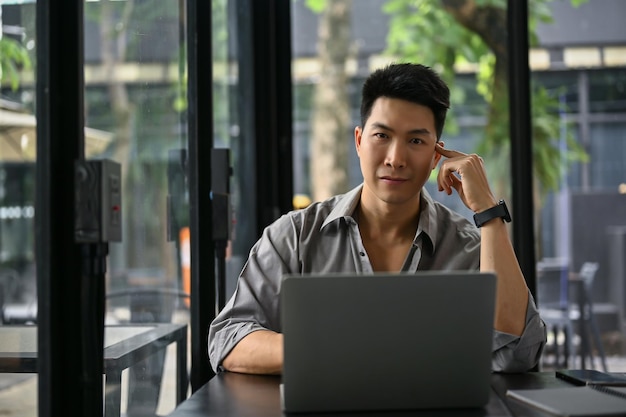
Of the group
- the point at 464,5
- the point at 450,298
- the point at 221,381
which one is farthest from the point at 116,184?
the point at 464,5

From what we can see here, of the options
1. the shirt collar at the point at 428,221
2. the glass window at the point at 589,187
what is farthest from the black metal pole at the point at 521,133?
the shirt collar at the point at 428,221

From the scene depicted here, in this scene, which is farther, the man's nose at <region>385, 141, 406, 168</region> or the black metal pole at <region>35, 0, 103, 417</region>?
the man's nose at <region>385, 141, 406, 168</region>

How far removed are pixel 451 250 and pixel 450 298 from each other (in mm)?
835

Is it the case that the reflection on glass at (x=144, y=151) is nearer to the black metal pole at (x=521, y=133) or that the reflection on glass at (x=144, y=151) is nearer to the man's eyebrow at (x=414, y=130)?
the man's eyebrow at (x=414, y=130)

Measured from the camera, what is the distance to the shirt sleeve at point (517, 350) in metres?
1.90

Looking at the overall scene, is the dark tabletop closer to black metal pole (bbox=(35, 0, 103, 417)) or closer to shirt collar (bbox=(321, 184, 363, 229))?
black metal pole (bbox=(35, 0, 103, 417))

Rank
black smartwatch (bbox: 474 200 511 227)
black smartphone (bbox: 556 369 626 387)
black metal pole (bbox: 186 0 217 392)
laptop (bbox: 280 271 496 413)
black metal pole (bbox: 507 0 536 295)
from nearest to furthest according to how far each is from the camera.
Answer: laptop (bbox: 280 271 496 413), black smartphone (bbox: 556 369 626 387), black smartwatch (bbox: 474 200 511 227), black metal pole (bbox: 186 0 217 392), black metal pole (bbox: 507 0 536 295)

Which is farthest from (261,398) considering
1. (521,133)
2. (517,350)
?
(521,133)

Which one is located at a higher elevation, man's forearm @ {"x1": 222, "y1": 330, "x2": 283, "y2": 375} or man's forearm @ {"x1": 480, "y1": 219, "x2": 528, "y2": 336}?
man's forearm @ {"x1": 480, "y1": 219, "x2": 528, "y2": 336}

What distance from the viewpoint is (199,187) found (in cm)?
292

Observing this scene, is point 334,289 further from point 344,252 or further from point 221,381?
point 344,252

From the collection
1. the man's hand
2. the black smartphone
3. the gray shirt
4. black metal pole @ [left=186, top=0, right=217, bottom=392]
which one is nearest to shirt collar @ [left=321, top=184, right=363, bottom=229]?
the gray shirt

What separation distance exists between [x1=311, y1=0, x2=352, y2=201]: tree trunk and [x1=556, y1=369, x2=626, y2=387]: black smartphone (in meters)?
2.46

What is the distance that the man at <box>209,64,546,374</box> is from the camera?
1.99m
